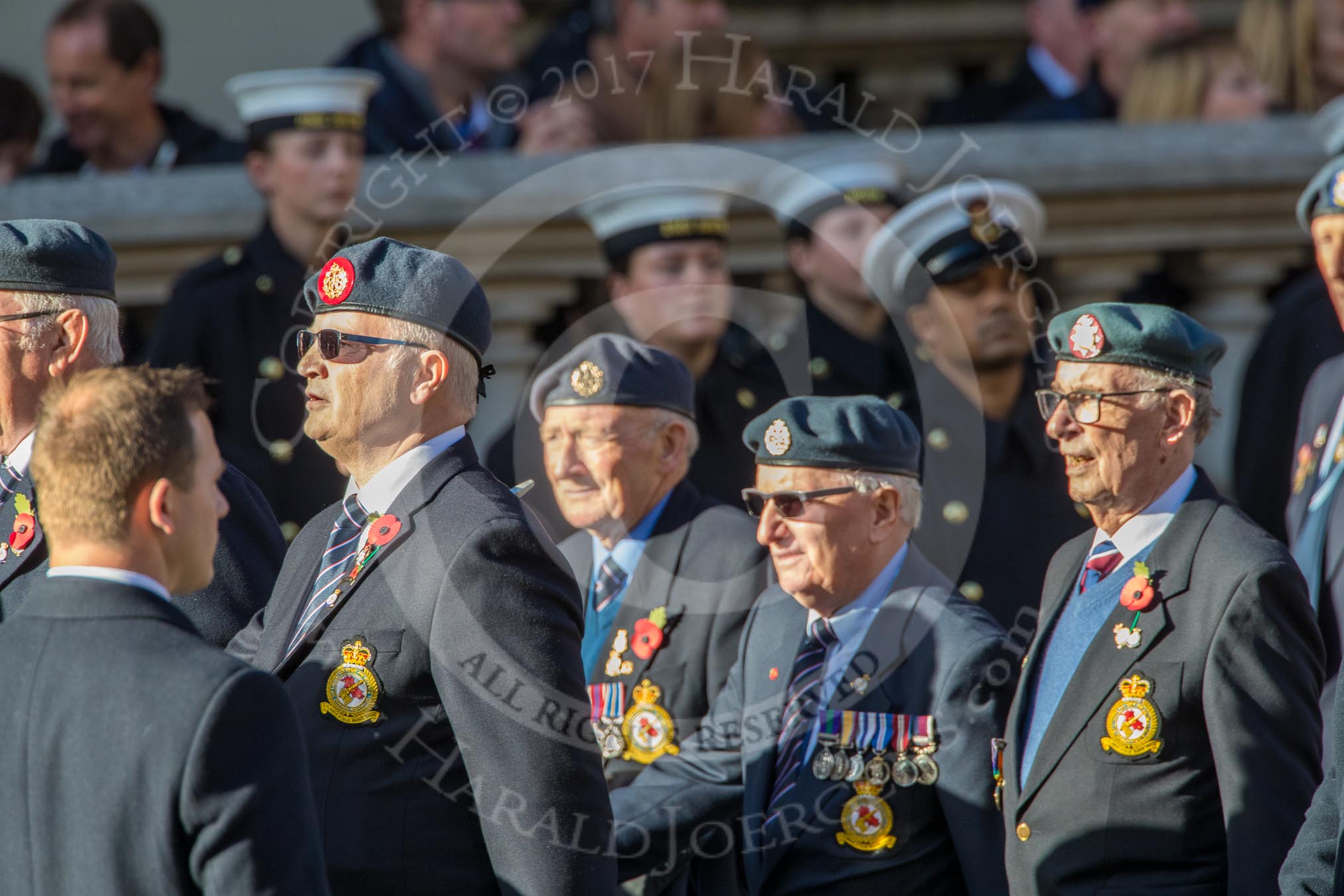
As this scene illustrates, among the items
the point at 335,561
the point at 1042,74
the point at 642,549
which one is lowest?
the point at 642,549

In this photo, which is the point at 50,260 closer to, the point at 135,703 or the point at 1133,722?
the point at 135,703

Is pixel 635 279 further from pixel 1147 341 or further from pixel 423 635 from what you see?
pixel 423 635

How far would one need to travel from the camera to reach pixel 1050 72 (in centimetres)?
802

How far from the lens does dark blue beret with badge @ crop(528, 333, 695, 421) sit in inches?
191

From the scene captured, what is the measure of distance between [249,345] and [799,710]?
250 centimetres

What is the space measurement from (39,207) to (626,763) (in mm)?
3086

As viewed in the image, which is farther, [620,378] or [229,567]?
[620,378]

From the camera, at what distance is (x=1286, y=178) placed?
6309 millimetres

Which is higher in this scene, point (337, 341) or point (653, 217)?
point (653, 217)

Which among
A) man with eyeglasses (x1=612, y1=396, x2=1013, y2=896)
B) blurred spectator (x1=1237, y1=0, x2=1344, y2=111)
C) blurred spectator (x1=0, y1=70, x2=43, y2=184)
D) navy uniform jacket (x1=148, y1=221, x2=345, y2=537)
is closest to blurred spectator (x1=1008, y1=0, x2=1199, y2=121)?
blurred spectator (x1=1237, y1=0, x2=1344, y2=111)

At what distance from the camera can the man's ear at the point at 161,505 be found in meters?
2.85

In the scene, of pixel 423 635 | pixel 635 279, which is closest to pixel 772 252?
pixel 635 279

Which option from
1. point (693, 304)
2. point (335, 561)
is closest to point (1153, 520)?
point (335, 561)

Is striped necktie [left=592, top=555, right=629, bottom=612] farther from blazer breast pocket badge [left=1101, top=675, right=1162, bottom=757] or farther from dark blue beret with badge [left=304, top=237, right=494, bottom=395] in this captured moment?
blazer breast pocket badge [left=1101, top=675, right=1162, bottom=757]
